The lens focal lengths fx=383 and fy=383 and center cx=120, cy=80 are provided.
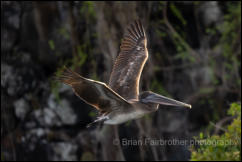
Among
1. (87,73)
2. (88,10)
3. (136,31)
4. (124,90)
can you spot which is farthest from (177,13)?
(124,90)

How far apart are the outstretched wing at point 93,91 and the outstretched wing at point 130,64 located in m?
0.63

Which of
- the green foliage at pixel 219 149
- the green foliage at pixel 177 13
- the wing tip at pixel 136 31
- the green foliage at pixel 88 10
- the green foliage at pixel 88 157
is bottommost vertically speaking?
the green foliage at pixel 88 157

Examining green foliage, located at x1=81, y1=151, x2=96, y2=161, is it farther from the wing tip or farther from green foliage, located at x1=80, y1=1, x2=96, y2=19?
the wing tip

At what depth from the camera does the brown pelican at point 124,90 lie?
373cm

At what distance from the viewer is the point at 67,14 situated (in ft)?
29.0

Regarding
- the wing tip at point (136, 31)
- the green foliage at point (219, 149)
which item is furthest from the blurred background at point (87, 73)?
the green foliage at point (219, 149)

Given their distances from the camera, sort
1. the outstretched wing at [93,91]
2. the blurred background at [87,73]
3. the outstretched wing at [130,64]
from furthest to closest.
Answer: the blurred background at [87,73] < the outstretched wing at [130,64] < the outstretched wing at [93,91]

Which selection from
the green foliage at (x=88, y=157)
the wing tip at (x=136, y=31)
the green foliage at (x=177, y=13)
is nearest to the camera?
the wing tip at (x=136, y=31)

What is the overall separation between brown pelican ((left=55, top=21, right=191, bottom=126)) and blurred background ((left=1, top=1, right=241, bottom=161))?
10.0 feet

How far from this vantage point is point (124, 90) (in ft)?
15.9

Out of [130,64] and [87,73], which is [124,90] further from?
[87,73]

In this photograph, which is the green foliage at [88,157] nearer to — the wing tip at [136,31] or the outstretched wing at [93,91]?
the wing tip at [136,31]

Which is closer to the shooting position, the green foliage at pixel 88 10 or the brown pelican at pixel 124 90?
the brown pelican at pixel 124 90

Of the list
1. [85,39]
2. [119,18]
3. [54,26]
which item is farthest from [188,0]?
[54,26]
